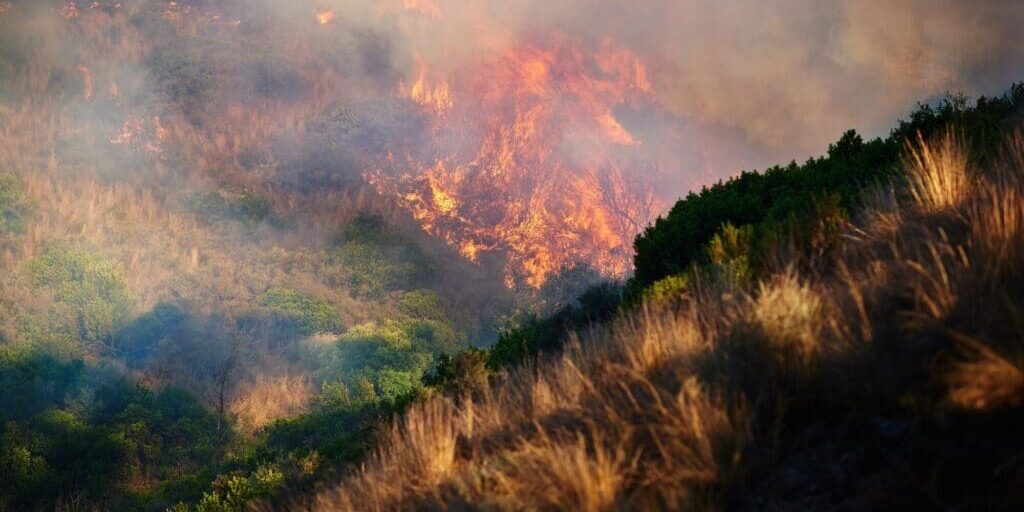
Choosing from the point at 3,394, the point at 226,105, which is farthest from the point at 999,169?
the point at 226,105

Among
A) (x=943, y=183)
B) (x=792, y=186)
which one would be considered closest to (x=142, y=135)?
(x=792, y=186)

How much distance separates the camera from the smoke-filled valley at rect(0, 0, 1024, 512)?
15.7 ft

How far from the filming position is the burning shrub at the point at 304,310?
151 ft

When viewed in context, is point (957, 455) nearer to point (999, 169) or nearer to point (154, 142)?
point (999, 169)

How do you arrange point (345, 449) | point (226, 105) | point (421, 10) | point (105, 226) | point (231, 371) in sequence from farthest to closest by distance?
point (421, 10), point (226, 105), point (105, 226), point (231, 371), point (345, 449)

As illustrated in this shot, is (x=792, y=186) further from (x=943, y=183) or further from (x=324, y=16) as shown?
(x=324, y=16)

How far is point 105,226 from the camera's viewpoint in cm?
4853

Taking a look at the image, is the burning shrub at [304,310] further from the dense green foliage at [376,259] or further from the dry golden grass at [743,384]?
the dry golden grass at [743,384]

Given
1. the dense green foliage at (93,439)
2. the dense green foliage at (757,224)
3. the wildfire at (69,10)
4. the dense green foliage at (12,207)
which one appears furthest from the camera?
the wildfire at (69,10)

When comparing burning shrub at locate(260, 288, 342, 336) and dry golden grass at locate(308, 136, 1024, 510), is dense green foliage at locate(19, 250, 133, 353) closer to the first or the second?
burning shrub at locate(260, 288, 342, 336)

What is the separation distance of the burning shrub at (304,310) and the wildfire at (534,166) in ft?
58.0

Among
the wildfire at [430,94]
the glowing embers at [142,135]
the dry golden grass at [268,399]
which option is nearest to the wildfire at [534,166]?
the wildfire at [430,94]

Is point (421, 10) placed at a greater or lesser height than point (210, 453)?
greater

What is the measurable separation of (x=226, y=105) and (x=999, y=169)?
65.8m
